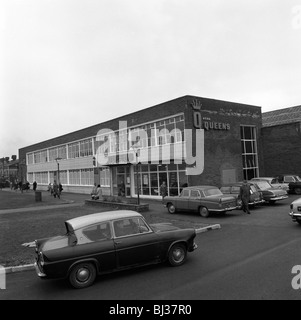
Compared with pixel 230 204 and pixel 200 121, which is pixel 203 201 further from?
pixel 200 121

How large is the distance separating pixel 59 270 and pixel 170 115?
19.3m

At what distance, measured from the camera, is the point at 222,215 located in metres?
15.0

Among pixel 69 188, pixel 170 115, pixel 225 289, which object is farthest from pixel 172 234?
pixel 69 188

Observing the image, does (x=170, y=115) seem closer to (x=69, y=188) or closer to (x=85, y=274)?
(x=85, y=274)

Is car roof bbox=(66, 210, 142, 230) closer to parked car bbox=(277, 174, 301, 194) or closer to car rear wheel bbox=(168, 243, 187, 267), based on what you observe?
car rear wheel bbox=(168, 243, 187, 267)

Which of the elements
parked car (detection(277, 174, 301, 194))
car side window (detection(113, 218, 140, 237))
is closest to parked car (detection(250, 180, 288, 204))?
parked car (detection(277, 174, 301, 194))

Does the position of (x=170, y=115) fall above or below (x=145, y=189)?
above

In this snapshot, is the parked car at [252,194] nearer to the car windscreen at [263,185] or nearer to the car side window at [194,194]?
the car windscreen at [263,185]

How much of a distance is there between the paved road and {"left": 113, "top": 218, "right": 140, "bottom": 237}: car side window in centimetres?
94

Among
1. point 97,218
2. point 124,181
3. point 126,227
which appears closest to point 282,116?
point 124,181

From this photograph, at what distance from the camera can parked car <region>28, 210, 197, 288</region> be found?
604cm

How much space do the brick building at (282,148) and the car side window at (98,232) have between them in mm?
25669

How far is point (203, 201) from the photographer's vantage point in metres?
14.8

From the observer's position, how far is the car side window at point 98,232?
652 cm
